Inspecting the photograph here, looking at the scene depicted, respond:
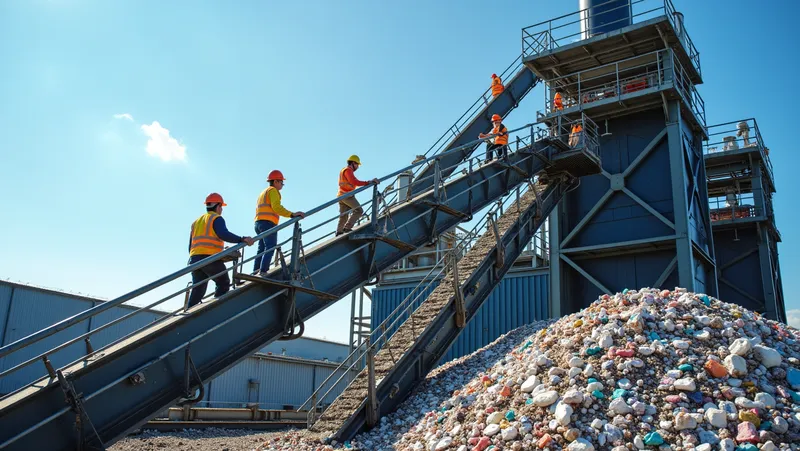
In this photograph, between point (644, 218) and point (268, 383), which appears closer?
point (644, 218)

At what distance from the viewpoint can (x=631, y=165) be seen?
15.7 metres

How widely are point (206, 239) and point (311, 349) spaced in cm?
2609

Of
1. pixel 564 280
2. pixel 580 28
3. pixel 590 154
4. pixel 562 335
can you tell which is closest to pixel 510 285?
pixel 564 280

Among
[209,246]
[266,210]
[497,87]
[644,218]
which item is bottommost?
[209,246]

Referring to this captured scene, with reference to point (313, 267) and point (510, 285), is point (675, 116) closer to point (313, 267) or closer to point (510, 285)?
point (510, 285)

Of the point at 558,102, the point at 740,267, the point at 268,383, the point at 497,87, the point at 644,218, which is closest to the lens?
the point at 644,218

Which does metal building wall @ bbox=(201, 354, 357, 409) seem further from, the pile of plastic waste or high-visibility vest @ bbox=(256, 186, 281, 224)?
high-visibility vest @ bbox=(256, 186, 281, 224)

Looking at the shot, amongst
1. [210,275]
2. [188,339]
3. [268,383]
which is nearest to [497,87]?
[210,275]

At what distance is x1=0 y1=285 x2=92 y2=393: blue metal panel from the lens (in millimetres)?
16547

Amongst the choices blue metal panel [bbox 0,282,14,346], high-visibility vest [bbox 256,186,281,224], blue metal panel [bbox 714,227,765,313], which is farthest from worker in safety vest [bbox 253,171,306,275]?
blue metal panel [bbox 714,227,765,313]

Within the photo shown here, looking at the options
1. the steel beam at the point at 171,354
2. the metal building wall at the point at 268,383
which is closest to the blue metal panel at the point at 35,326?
the metal building wall at the point at 268,383

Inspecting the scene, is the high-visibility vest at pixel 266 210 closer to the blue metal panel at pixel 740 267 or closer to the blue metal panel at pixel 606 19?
the blue metal panel at pixel 606 19

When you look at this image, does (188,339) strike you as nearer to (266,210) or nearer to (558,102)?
(266,210)

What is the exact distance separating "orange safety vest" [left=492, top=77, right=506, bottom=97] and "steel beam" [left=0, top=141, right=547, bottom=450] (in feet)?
31.7
